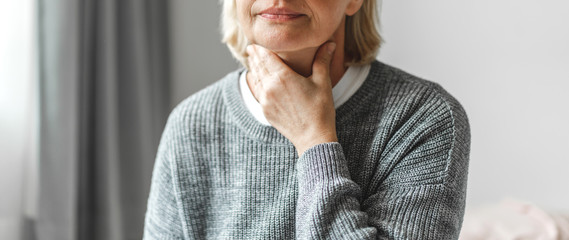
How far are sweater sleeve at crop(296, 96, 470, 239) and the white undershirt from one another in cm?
15

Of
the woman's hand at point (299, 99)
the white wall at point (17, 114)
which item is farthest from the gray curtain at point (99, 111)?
the woman's hand at point (299, 99)

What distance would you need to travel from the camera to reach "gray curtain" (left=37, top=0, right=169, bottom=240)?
2.44 meters

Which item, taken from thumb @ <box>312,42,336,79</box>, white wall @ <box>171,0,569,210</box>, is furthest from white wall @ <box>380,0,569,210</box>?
thumb @ <box>312,42,336,79</box>

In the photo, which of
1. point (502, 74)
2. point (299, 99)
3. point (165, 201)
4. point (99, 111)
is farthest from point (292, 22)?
point (99, 111)

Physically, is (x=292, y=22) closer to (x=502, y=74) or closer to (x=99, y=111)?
(x=502, y=74)

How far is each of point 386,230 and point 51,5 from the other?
1781mm

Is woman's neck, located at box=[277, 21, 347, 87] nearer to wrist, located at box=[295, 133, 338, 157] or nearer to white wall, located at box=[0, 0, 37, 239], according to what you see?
wrist, located at box=[295, 133, 338, 157]

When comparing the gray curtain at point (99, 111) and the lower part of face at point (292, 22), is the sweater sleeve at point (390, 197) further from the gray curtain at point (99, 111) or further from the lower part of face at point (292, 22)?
the gray curtain at point (99, 111)

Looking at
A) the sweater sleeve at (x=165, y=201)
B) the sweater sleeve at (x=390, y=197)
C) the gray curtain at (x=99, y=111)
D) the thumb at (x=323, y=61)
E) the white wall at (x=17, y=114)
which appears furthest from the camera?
the gray curtain at (x=99, y=111)

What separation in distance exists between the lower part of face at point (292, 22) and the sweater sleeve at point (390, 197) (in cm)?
20

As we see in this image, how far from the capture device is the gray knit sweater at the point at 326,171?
1126 millimetres

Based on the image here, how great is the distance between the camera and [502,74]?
2.45 metres

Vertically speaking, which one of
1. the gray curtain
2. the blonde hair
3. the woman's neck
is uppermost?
the blonde hair

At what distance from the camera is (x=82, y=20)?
8.34 ft
